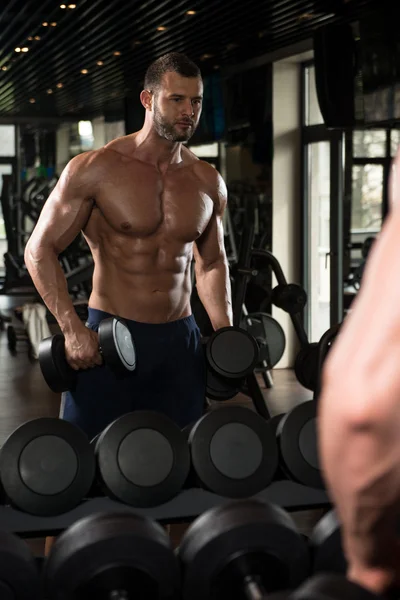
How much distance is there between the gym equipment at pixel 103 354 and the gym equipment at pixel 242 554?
1251 mm

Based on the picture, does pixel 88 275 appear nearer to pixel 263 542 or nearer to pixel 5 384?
pixel 5 384

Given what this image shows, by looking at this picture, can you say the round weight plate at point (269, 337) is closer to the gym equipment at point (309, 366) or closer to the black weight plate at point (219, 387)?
the gym equipment at point (309, 366)

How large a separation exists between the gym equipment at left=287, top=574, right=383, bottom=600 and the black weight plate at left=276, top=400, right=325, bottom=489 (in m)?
1.08

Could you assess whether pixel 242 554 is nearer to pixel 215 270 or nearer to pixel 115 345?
pixel 115 345

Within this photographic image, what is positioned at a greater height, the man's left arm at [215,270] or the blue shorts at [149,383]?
the man's left arm at [215,270]

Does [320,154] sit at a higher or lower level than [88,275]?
higher

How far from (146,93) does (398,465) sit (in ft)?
7.42

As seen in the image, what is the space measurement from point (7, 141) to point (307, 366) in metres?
10.2

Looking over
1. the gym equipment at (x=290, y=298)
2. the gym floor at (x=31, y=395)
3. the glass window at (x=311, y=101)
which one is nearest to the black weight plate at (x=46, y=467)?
the gym floor at (x=31, y=395)

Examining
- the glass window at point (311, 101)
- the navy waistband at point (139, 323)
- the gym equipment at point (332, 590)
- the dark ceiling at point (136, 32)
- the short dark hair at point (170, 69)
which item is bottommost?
the gym equipment at point (332, 590)

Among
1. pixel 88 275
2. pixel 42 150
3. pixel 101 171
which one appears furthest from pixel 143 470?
pixel 42 150

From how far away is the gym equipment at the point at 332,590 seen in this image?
2.88 ft

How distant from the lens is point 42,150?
1318cm

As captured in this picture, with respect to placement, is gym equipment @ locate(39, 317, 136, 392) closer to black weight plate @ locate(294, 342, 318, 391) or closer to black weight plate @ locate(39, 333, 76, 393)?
black weight plate @ locate(39, 333, 76, 393)
